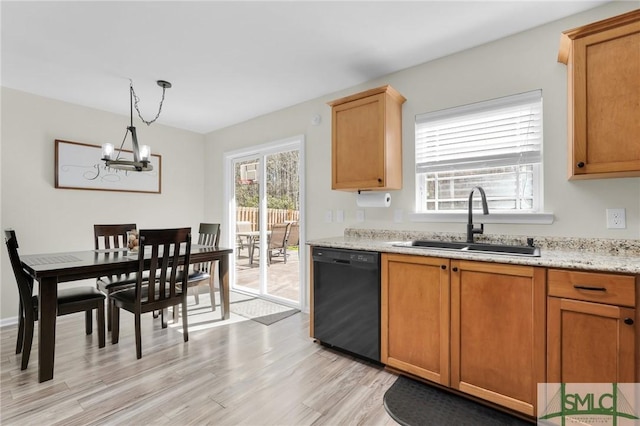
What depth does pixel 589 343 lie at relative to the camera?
58.4 inches

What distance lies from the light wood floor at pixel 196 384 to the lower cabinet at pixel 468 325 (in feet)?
1.28

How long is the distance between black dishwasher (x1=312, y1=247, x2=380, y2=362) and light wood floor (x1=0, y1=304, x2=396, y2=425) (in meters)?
0.17

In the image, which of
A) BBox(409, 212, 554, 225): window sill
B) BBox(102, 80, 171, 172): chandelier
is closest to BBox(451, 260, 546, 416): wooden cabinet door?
BBox(409, 212, 554, 225): window sill

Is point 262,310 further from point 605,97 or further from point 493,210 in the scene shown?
point 605,97

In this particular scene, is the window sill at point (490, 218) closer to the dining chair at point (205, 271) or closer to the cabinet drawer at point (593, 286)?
the cabinet drawer at point (593, 286)

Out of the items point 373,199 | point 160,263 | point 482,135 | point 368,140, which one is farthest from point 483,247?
point 160,263

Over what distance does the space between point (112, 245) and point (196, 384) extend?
2.29m

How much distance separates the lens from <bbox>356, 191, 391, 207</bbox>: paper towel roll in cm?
284

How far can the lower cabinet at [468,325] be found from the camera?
64.7 inches

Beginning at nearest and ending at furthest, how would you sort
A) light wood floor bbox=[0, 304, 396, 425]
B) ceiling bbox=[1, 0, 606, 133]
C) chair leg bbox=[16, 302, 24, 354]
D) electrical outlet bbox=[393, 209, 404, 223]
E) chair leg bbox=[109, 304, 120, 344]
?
1. light wood floor bbox=[0, 304, 396, 425]
2. ceiling bbox=[1, 0, 606, 133]
3. chair leg bbox=[16, 302, 24, 354]
4. chair leg bbox=[109, 304, 120, 344]
5. electrical outlet bbox=[393, 209, 404, 223]

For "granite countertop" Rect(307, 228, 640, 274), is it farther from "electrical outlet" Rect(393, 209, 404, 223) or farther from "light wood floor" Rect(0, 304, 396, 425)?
"light wood floor" Rect(0, 304, 396, 425)

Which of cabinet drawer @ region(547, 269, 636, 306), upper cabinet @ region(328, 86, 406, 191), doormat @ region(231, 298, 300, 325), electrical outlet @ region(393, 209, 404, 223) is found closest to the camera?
cabinet drawer @ region(547, 269, 636, 306)

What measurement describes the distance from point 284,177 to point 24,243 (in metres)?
2.95

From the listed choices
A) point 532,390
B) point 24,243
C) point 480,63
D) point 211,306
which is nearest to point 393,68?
point 480,63
